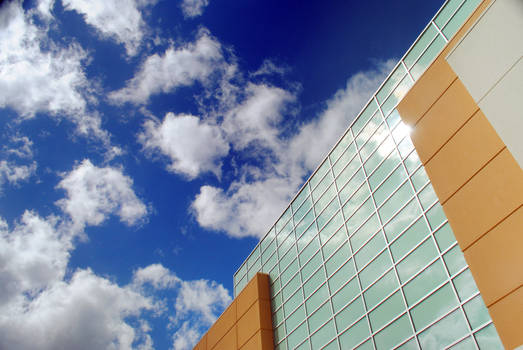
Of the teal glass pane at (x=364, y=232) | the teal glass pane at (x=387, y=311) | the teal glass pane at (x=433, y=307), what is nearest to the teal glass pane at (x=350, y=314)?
the teal glass pane at (x=387, y=311)

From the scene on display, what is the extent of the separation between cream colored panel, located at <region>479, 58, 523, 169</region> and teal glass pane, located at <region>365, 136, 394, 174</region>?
29.5ft

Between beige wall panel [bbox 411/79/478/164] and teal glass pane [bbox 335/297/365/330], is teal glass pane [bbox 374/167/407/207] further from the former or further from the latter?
teal glass pane [bbox 335/297/365/330]

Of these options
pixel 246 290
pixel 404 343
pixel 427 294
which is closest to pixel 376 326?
pixel 404 343

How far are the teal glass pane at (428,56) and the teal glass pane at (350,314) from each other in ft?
33.8

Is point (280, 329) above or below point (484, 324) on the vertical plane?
above

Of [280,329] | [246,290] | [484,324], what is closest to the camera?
[484,324]

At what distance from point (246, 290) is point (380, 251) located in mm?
12088

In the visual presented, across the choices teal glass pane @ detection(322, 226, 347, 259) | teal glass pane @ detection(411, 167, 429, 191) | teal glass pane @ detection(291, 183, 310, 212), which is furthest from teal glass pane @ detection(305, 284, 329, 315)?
teal glass pane @ detection(411, 167, 429, 191)

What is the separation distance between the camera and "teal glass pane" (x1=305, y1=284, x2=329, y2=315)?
17969 mm

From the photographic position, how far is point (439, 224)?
12.6 meters

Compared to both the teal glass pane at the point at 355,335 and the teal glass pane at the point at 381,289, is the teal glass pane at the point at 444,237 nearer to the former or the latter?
the teal glass pane at the point at 381,289

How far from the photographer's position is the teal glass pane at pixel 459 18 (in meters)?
12.9

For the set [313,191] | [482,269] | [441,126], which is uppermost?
[313,191]

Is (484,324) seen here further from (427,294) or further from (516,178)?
(516,178)
